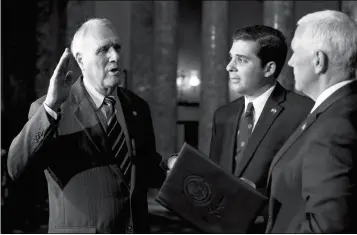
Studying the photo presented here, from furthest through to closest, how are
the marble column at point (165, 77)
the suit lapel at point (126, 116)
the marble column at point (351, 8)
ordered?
the marble column at point (165, 77) → the marble column at point (351, 8) → the suit lapel at point (126, 116)

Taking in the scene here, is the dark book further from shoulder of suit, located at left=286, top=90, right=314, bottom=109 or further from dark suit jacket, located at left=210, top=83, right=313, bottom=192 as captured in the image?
shoulder of suit, located at left=286, top=90, right=314, bottom=109

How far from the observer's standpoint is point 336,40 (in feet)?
6.46

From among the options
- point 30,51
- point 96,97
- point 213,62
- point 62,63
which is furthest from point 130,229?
point 213,62

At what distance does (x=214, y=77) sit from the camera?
10055mm

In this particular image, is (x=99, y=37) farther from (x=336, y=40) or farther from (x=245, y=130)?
(x=336, y=40)

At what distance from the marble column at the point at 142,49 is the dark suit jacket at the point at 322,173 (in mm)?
8177

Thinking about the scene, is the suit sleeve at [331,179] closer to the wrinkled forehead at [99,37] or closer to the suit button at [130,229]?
the suit button at [130,229]

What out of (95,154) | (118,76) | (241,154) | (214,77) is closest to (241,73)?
(241,154)

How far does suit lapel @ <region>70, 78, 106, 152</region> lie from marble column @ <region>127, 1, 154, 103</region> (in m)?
7.55

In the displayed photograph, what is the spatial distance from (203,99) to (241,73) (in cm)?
760

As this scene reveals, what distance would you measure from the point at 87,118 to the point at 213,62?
25.3ft

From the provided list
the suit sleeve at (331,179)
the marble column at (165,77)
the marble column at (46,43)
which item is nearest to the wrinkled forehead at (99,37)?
the suit sleeve at (331,179)

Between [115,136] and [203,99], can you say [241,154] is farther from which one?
[203,99]

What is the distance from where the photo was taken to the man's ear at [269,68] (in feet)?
8.73
